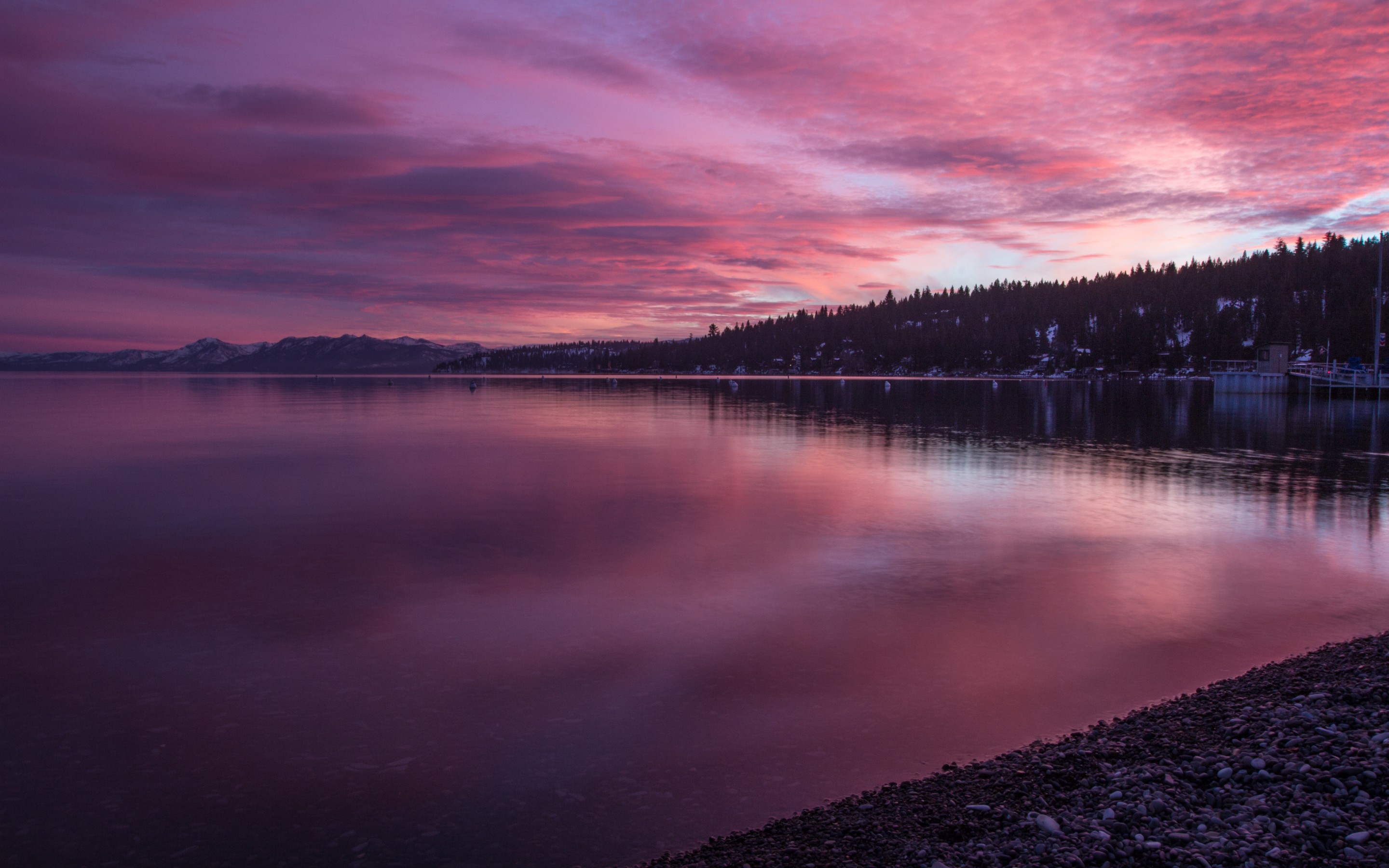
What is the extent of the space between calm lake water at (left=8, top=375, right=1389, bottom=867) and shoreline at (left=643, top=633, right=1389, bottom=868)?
553 millimetres

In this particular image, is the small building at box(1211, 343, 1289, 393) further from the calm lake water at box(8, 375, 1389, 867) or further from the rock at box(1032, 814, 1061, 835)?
the rock at box(1032, 814, 1061, 835)

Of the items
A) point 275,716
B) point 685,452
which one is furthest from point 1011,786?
point 685,452

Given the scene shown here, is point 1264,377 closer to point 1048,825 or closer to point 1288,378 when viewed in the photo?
point 1288,378

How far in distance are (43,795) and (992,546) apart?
46.9 feet

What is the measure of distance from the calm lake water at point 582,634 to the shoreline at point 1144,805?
1.81 feet

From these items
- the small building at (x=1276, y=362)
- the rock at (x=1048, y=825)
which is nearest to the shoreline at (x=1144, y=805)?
the rock at (x=1048, y=825)

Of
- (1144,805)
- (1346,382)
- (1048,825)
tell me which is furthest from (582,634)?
(1346,382)

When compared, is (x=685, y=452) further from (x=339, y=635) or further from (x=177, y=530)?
(x=339, y=635)

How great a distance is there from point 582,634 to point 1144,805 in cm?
674

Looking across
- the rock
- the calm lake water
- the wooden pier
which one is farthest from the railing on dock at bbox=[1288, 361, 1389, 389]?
the rock

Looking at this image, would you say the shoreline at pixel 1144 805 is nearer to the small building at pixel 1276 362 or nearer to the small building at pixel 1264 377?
the small building at pixel 1264 377

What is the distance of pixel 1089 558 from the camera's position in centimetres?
1466

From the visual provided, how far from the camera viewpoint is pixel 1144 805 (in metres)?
5.93

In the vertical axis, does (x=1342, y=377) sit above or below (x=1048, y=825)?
above
